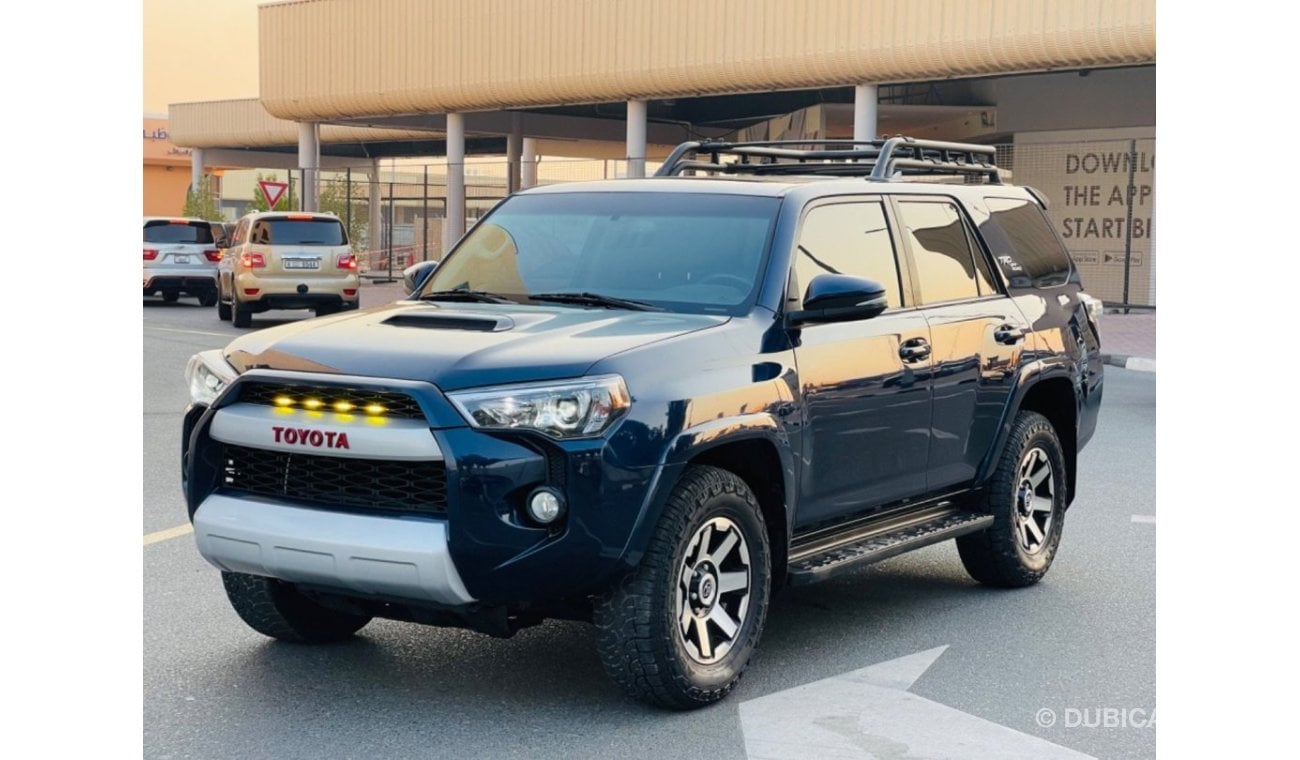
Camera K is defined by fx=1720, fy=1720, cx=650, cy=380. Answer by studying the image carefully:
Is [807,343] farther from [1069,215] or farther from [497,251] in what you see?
[1069,215]

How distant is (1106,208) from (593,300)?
27006 mm

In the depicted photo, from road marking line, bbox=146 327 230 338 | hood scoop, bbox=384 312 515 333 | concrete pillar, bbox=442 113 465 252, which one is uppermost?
concrete pillar, bbox=442 113 465 252

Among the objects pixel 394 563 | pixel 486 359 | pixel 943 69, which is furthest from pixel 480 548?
pixel 943 69

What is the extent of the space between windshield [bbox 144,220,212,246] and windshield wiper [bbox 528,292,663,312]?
26.9m

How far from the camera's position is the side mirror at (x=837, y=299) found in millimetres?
6125

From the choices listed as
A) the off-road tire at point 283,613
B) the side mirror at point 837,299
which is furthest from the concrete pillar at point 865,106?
the off-road tire at point 283,613

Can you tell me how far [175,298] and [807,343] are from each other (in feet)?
95.7

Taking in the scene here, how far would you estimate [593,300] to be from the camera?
6.41 meters

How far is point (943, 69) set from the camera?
94.2 feet

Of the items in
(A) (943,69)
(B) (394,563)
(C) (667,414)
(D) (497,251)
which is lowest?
(B) (394,563)

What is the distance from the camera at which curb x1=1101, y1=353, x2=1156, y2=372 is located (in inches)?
790

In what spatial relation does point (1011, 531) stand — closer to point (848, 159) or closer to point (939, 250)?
point (939, 250)

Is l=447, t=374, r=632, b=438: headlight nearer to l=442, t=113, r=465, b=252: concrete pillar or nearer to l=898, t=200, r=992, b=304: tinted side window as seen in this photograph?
l=898, t=200, r=992, b=304: tinted side window

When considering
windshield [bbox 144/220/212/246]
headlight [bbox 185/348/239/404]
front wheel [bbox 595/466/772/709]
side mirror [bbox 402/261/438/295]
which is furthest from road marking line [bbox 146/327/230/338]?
front wheel [bbox 595/466/772/709]
